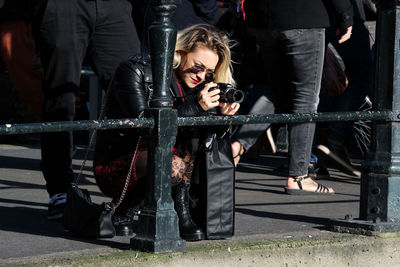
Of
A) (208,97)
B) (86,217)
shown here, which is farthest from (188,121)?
(86,217)

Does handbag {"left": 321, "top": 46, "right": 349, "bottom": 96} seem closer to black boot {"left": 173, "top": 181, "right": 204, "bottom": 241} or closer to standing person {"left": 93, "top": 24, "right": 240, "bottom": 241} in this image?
standing person {"left": 93, "top": 24, "right": 240, "bottom": 241}

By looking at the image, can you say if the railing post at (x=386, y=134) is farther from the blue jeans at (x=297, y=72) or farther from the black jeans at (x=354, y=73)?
the black jeans at (x=354, y=73)

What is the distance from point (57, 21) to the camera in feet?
13.2

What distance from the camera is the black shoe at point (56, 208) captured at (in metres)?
3.80

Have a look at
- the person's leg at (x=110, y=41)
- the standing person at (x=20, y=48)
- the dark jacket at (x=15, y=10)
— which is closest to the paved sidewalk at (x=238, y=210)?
the standing person at (x=20, y=48)

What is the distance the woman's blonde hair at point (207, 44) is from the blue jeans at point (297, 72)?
1.07 m

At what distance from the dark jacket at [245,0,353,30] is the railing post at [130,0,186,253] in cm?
196

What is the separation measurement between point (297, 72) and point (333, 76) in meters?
1.46

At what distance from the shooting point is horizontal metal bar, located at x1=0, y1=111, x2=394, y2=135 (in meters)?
2.83

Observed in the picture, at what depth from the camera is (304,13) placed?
4.91m

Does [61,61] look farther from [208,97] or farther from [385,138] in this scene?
[385,138]

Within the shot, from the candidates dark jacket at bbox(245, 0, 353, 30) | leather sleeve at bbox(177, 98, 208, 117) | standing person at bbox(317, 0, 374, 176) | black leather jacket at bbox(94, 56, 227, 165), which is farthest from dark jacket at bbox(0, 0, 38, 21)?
standing person at bbox(317, 0, 374, 176)

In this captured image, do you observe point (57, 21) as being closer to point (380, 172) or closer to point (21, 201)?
point (21, 201)

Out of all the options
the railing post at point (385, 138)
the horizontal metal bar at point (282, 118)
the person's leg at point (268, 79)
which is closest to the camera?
the horizontal metal bar at point (282, 118)
